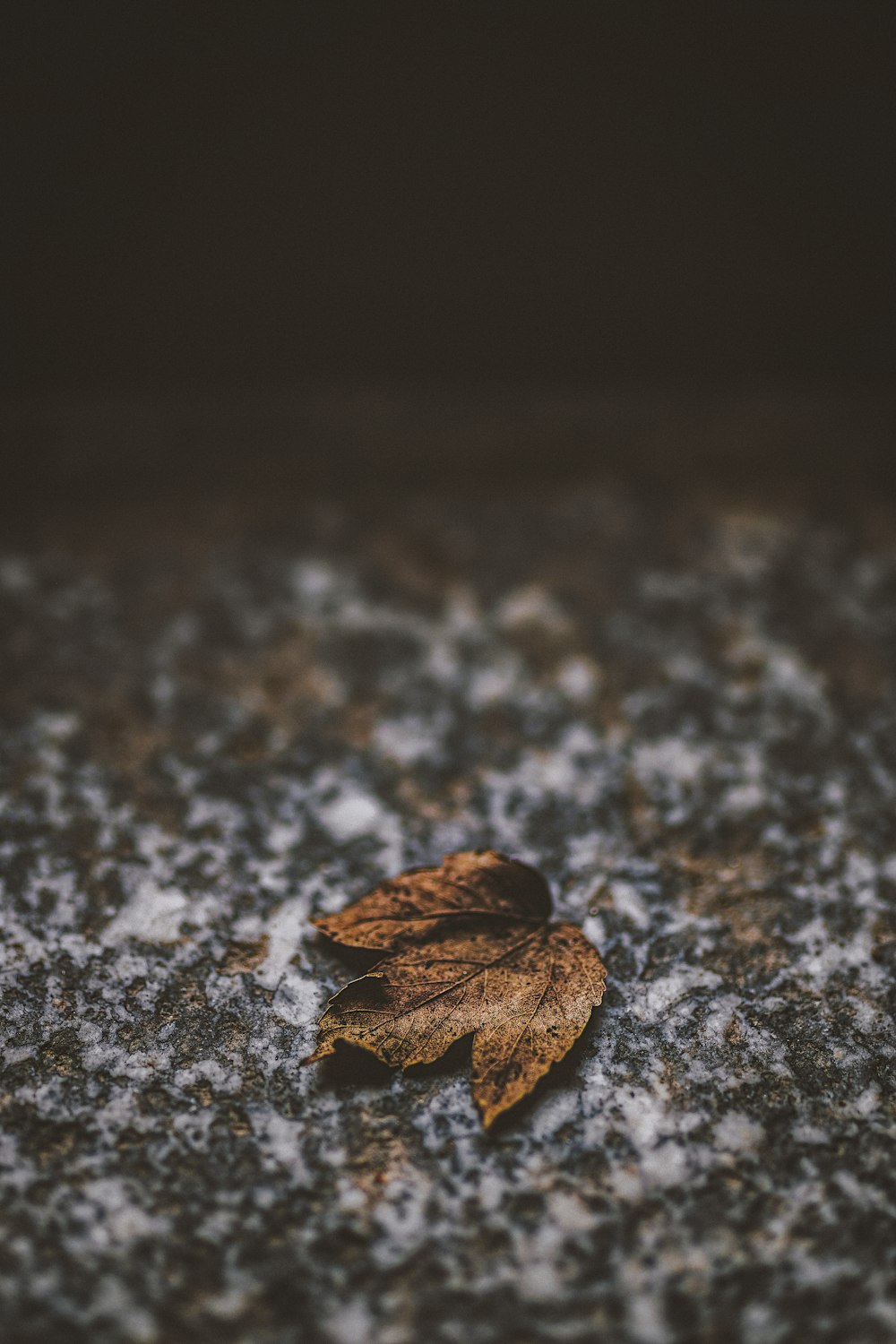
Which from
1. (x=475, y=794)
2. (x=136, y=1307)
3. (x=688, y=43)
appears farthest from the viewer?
(x=688, y=43)

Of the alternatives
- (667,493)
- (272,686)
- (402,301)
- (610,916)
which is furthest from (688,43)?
(610,916)

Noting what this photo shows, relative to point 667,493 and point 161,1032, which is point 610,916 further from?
point 667,493

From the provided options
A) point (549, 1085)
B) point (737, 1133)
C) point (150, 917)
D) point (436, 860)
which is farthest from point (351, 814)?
point (737, 1133)

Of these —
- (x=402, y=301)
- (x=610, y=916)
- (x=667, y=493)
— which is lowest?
(x=610, y=916)

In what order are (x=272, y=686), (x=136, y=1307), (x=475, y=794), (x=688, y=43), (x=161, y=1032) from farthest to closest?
(x=688, y=43)
(x=272, y=686)
(x=475, y=794)
(x=161, y=1032)
(x=136, y=1307)

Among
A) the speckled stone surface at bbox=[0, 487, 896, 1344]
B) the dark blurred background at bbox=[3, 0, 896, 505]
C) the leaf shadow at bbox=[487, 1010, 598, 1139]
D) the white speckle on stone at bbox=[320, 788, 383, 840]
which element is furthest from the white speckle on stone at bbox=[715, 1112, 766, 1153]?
the dark blurred background at bbox=[3, 0, 896, 505]
